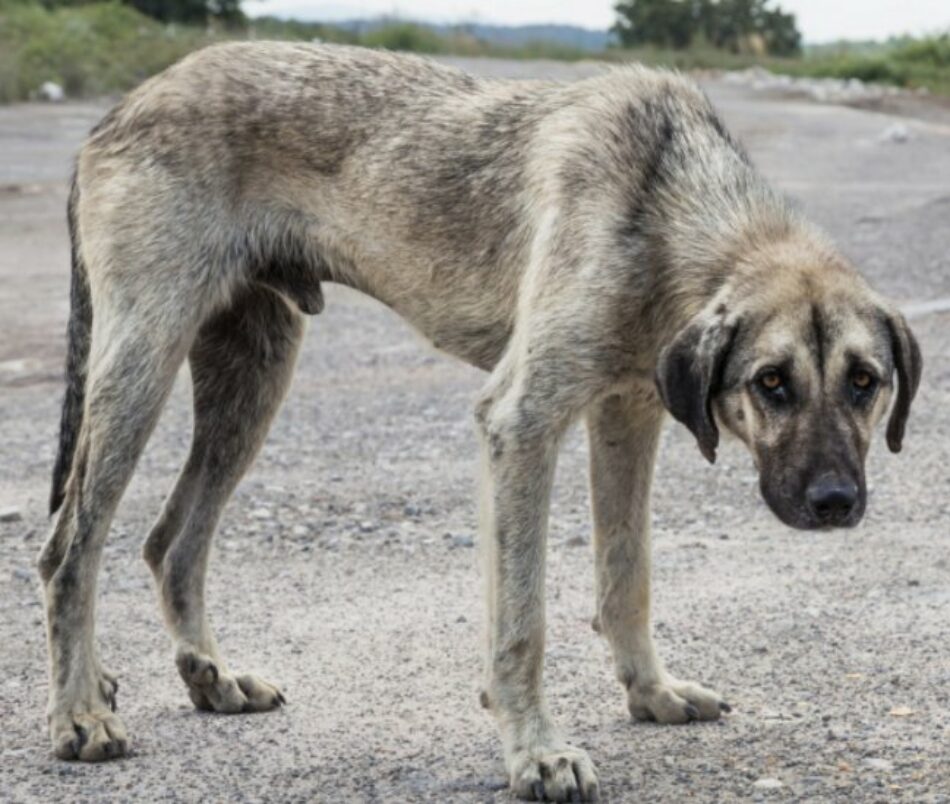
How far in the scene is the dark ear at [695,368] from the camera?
16.4 ft

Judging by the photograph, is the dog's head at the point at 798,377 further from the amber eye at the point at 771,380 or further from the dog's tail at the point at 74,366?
the dog's tail at the point at 74,366

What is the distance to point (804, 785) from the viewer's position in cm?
504

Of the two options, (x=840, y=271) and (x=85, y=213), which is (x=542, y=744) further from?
(x=85, y=213)

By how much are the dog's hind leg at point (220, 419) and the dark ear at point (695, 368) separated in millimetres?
1778

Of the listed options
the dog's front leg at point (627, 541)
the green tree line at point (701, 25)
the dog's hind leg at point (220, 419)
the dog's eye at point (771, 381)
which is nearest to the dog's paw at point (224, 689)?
the dog's hind leg at point (220, 419)

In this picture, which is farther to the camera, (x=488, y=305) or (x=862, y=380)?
(x=488, y=305)

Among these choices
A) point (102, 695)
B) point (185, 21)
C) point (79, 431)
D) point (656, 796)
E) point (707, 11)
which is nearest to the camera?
point (656, 796)

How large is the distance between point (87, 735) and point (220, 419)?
131 centimetres

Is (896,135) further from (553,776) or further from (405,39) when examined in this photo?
(405,39)

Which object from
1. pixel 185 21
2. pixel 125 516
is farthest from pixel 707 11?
pixel 125 516

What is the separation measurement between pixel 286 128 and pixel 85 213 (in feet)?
2.31

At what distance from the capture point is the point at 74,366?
622 cm

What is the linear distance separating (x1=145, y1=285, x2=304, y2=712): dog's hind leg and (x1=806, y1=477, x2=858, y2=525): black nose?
2.21m

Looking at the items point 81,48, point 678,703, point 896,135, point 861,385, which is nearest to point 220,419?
point 678,703
